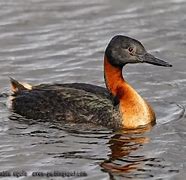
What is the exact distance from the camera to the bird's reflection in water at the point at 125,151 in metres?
11.4

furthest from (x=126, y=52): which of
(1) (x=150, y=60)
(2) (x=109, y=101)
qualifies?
(2) (x=109, y=101)

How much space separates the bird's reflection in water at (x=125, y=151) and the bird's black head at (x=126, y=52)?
40.5 inches

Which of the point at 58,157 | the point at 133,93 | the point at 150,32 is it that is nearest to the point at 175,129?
the point at 133,93

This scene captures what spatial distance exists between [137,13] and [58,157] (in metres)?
7.32

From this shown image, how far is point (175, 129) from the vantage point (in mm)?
12891

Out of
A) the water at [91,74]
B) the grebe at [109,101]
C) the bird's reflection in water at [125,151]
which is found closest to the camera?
the bird's reflection in water at [125,151]

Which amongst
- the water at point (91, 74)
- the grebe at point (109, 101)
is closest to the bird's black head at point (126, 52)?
the grebe at point (109, 101)

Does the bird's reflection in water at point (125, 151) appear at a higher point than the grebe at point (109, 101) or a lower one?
lower

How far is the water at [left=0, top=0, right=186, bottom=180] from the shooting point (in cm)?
1158

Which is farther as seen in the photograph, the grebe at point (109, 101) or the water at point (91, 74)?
the grebe at point (109, 101)

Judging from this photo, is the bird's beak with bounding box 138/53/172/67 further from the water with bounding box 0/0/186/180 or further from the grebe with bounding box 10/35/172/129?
the water with bounding box 0/0/186/180

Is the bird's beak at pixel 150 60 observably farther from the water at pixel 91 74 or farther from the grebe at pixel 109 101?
the water at pixel 91 74

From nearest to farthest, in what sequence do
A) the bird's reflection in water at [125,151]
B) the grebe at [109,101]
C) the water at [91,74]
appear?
the bird's reflection in water at [125,151] < the water at [91,74] < the grebe at [109,101]

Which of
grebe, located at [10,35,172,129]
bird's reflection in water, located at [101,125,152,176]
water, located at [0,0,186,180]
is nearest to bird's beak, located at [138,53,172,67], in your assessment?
grebe, located at [10,35,172,129]
